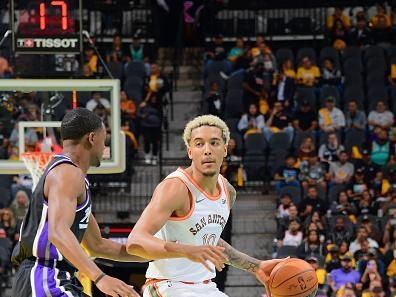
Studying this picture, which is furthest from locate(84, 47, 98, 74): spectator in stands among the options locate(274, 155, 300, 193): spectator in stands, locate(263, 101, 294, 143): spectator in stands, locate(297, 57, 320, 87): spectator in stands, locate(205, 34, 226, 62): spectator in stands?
locate(274, 155, 300, 193): spectator in stands

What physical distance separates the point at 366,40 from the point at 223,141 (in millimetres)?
14747

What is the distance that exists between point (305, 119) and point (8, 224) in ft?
18.3

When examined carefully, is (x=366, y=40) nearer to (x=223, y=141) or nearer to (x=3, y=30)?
(x=3, y=30)

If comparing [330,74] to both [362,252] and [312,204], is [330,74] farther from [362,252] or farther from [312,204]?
[362,252]

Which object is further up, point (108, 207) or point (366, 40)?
point (366, 40)

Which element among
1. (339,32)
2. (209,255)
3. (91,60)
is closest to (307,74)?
(339,32)

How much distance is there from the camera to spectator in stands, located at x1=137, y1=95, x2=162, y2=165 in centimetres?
1945

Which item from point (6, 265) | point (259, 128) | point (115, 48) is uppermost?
point (115, 48)

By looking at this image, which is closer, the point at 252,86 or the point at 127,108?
the point at 127,108

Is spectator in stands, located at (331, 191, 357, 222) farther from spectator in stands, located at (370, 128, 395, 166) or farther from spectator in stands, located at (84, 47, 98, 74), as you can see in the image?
spectator in stands, located at (84, 47, 98, 74)

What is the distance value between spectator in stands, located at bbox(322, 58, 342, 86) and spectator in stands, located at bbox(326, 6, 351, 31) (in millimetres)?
1665

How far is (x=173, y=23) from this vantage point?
23594 millimetres

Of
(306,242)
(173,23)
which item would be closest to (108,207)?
(306,242)

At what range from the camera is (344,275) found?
16.0 meters
